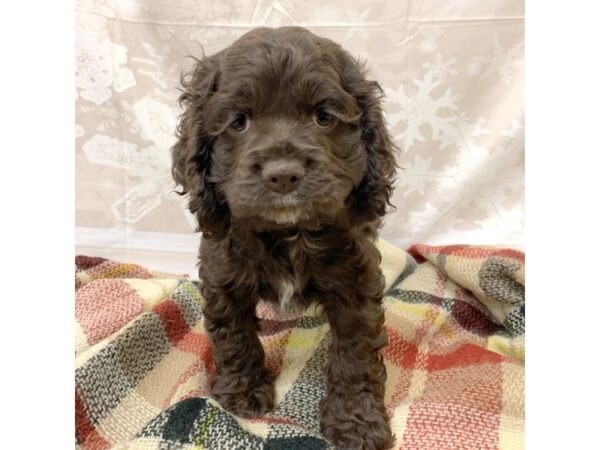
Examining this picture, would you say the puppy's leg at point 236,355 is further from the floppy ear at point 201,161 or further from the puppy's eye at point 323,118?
the puppy's eye at point 323,118

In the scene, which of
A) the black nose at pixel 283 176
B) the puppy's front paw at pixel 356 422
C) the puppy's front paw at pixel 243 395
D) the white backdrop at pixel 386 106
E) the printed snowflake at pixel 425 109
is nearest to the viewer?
the black nose at pixel 283 176

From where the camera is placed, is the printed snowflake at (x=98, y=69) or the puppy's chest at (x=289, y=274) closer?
the puppy's chest at (x=289, y=274)

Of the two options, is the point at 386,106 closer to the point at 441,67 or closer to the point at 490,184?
the point at 441,67

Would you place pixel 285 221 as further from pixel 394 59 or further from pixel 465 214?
pixel 465 214

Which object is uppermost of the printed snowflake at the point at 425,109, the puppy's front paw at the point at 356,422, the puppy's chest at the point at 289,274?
the printed snowflake at the point at 425,109

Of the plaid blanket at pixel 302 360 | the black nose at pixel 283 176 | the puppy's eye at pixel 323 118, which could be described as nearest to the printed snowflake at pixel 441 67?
the plaid blanket at pixel 302 360

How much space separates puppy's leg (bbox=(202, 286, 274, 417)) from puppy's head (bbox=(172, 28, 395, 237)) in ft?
1.14

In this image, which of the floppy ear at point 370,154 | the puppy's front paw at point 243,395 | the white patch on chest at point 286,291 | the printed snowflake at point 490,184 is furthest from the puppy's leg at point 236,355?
the printed snowflake at point 490,184

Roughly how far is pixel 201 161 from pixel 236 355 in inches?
32.2

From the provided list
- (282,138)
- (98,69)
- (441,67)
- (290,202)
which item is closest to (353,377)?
(290,202)

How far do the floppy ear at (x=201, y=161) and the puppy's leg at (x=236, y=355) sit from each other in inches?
13.2

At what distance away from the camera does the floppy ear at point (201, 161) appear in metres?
2.10

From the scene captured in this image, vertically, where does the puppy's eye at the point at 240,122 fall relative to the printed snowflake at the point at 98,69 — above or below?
below

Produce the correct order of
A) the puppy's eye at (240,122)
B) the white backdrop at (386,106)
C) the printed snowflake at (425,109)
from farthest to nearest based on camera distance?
the printed snowflake at (425,109), the white backdrop at (386,106), the puppy's eye at (240,122)
